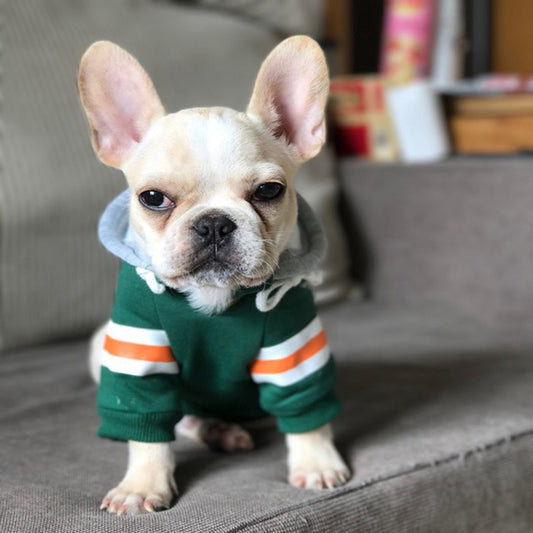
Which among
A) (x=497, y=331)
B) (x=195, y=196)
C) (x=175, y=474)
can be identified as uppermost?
(x=195, y=196)

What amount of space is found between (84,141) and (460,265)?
85 centimetres

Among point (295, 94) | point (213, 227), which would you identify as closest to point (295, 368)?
point (213, 227)

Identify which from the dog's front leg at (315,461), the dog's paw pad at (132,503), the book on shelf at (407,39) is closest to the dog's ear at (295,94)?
the dog's front leg at (315,461)

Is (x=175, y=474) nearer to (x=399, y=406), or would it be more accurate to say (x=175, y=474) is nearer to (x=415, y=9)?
(x=399, y=406)

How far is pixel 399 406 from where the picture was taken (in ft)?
3.89

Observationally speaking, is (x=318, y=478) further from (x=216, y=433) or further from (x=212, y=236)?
(x=212, y=236)

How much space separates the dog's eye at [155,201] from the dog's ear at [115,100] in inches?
4.5

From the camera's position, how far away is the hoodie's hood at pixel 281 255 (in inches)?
36.8

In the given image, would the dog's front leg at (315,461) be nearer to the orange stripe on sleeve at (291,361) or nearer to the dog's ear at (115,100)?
the orange stripe on sleeve at (291,361)

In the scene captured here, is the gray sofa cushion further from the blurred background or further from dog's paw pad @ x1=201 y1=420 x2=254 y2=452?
dog's paw pad @ x1=201 y1=420 x2=254 y2=452

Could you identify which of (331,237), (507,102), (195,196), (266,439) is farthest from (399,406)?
(507,102)

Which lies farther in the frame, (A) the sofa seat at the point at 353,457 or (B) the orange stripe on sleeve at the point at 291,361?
(B) the orange stripe on sleeve at the point at 291,361

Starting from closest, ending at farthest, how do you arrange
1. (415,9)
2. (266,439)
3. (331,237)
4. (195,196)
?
(195,196)
(266,439)
(331,237)
(415,9)

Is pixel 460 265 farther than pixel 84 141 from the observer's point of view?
Yes
